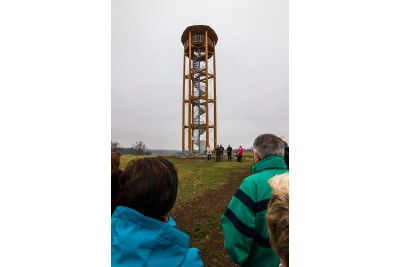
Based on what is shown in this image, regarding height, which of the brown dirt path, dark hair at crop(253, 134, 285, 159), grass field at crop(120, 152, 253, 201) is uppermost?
dark hair at crop(253, 134, 285, 159)

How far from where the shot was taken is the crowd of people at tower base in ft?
2.00

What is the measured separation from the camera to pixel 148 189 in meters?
0.71

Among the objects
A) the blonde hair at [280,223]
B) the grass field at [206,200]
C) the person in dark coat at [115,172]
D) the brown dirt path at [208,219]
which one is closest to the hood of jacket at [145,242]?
the blonde hair at [280,223]

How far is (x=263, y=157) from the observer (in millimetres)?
1089

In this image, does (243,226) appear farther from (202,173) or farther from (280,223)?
(202,173)

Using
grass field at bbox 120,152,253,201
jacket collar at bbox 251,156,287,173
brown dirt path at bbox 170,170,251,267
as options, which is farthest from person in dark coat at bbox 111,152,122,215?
brown dirt path at bbox 170,170,251,267

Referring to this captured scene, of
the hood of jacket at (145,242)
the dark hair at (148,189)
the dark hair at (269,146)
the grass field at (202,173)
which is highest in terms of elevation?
the dark hair at (269,146)

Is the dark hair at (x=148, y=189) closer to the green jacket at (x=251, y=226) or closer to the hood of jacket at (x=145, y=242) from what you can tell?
the hood of jacket at (x=145, y=242)

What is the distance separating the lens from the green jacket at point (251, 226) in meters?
0.94

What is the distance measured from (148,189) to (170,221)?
29 centimetres

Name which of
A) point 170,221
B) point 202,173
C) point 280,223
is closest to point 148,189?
point 170,221

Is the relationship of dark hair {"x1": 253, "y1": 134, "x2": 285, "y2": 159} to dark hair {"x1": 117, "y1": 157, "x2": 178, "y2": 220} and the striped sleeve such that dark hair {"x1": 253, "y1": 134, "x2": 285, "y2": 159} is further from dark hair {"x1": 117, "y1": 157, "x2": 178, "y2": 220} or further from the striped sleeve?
dark hair {"x1": 117, "y1": 157, "x2": 178, "y2": 220}

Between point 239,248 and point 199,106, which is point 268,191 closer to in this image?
point 239,248

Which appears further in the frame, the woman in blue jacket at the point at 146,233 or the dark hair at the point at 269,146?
the dark hair at the point at 269,146
